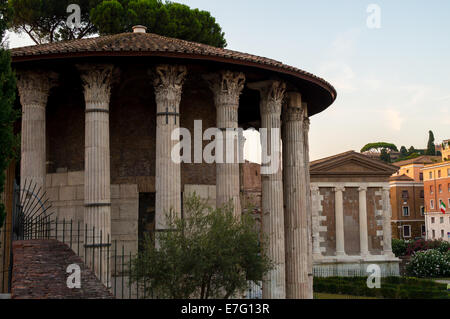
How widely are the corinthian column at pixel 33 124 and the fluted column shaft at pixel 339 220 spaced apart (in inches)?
960

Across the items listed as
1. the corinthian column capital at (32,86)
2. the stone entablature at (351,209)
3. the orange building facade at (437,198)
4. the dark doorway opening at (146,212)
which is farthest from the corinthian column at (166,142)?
the orange building facade at (437,198)

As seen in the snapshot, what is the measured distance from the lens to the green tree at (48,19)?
28.4m

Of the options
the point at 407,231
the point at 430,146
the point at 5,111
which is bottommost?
the point at 407,231

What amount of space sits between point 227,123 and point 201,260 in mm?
5453

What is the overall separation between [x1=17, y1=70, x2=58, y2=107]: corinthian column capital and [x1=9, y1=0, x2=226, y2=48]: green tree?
15089mm

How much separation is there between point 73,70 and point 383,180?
85.5 feet

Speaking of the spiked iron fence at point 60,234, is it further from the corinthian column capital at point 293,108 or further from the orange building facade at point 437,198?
the orange building facade at point 437,198

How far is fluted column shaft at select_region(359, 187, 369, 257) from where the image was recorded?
3519 cm

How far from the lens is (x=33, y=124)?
13945mm

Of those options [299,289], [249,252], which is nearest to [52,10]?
[299,289]

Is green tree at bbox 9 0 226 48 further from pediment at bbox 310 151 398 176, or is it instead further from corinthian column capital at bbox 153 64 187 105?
corinthian column capital at bbox 153 64 187 105

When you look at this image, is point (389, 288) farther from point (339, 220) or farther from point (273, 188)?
point (273, 188)

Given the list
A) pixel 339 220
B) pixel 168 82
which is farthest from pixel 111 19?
pixel 339 220

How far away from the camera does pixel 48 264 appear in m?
10.3
